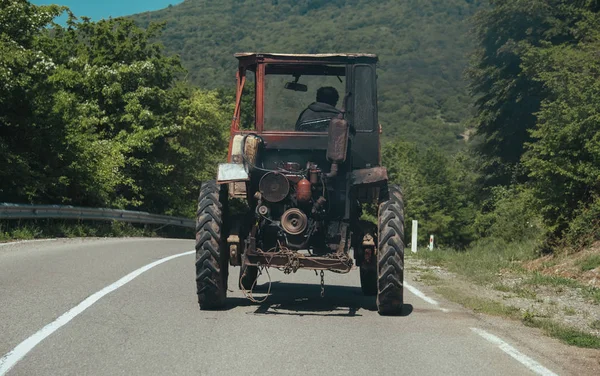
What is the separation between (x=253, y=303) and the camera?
33.4 ft

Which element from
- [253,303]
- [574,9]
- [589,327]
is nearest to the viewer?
[589,327]

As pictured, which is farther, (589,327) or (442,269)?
(442,269)

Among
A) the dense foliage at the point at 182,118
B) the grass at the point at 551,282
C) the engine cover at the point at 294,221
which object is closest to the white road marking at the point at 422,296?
the grass at the point at 551,282

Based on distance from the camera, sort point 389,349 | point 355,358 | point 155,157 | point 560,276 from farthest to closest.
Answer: point 155,157, point 560,276, point 389,349, point 355,358

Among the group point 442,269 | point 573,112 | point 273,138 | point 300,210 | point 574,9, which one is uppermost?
point 574,9

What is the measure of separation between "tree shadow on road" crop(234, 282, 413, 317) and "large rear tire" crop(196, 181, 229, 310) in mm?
530

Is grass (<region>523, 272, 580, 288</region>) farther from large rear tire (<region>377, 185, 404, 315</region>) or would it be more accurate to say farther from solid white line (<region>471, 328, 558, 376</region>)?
solid white line (<region>471, 328, 558, 376</region>)

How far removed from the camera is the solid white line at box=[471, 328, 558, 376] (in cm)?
656

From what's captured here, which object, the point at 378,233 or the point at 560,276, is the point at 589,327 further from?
the point at 560,276

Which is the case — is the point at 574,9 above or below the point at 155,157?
above

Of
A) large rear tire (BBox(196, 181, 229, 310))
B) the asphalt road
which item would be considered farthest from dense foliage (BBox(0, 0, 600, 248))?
large rear tire (BBox(196, 181, 229, 310))

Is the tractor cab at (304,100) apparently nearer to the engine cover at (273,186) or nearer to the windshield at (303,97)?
the windshield at (303,97)

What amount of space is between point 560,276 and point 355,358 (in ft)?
30.6

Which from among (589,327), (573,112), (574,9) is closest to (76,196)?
(573,112)
